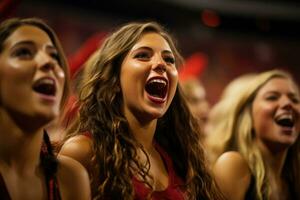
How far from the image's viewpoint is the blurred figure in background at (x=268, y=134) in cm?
249

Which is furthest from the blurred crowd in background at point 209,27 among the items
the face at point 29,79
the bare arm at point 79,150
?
the face at point 29,79

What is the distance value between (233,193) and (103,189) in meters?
0.66

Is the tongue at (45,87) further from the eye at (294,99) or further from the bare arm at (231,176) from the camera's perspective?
the eye at (294,99)

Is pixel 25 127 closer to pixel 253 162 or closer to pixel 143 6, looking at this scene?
pixel 253 162

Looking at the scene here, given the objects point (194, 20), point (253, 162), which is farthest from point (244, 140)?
point (194, 20)

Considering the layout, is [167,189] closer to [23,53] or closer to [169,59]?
[169,59]

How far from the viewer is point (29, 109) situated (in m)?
1.56

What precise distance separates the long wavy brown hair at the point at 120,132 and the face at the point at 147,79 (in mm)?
40

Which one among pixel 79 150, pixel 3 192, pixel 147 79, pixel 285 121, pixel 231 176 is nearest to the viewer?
pixel 3 192

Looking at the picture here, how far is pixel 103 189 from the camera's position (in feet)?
6.11

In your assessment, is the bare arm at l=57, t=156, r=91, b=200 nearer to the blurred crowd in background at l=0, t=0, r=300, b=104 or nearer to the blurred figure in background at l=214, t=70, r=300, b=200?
the blurred figure in background at l=214, t=70, r=300, b=200

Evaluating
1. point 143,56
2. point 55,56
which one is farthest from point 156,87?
point 55,56

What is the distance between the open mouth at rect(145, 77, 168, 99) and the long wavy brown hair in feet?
0.40

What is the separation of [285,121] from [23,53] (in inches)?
53.3
